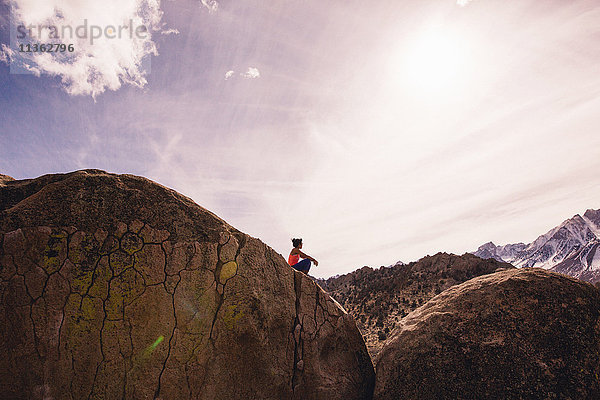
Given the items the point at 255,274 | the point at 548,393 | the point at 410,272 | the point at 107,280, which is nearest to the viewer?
the point at 548,393

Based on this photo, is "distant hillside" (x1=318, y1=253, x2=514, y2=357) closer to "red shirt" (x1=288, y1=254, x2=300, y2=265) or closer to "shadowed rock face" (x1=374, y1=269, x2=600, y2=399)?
"red shirt" (x1=288, y1=254, x2=300, y2=265)

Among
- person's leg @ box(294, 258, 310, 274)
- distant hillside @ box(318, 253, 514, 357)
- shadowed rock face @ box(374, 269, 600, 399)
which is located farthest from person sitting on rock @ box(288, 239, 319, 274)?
distant hillside @ box(318, 253, 514, 357)

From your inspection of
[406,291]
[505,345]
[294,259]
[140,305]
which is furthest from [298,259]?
[406,291]

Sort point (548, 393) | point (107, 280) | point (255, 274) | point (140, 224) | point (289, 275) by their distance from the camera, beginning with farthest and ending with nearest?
point (289, 275) → point (255, 274) → point (140, 224) → point (107, 280) → point (548, 393)

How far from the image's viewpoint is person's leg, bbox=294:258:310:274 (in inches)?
233

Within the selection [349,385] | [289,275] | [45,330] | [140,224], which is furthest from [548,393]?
[45,330]

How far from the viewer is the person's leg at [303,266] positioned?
233 inches

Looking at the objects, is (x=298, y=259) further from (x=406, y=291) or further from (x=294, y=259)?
(x=406, y=291)

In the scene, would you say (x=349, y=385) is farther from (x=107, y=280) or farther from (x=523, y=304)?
(x=107, y=280)

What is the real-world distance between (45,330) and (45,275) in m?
0.56

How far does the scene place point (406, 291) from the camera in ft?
74.6

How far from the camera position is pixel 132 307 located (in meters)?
3.55

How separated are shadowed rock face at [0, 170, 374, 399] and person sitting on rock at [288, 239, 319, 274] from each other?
1.47 m

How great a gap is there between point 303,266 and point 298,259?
16 cm
